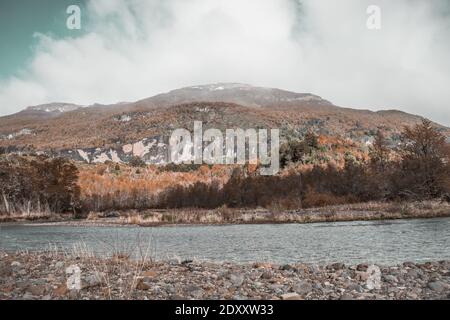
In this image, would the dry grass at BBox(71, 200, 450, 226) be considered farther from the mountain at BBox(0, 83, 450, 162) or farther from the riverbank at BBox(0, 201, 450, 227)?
the mountain at BBox(0, 83, 450, 162)

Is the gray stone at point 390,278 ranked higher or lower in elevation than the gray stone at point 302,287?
lower

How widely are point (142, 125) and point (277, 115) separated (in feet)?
165

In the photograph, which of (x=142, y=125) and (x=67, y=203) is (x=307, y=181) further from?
(x=142, y=125)

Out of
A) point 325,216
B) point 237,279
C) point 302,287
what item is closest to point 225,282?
point 237,279

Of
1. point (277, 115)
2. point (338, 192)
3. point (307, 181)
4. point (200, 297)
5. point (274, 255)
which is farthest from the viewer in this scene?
point (277, 115)

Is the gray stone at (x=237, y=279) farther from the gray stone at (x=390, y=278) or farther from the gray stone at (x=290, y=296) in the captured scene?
the gray stone at (x=390, y=278)

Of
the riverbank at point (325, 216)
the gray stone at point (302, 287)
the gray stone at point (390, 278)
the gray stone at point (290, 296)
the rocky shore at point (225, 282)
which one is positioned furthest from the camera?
the riverbank at point (325, 216)

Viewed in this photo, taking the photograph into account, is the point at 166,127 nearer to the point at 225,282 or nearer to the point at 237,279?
the point at 237,279

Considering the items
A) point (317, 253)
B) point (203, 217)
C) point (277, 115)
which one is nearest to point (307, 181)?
point (203, 217)

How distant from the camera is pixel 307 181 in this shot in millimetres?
77750

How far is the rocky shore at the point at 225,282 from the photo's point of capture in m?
10.2

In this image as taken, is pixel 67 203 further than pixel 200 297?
Yes

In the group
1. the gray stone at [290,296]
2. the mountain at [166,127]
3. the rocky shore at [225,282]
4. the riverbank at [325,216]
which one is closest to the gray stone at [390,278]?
the rocky shore at [225,282]

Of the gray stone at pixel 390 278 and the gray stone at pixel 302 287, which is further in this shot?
the gray stone at pixel 390 278
